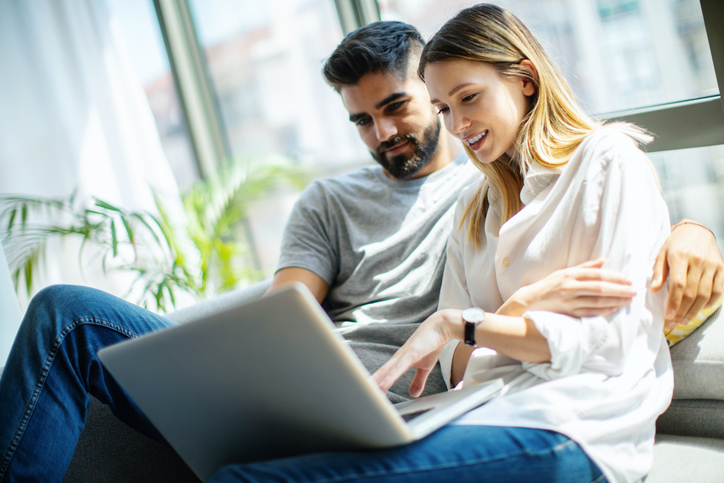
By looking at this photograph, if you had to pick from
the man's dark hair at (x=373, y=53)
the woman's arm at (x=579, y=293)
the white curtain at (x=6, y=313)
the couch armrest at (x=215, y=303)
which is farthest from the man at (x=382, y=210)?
the white curtain at (x=6, y=313)

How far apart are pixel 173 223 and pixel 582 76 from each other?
193cm

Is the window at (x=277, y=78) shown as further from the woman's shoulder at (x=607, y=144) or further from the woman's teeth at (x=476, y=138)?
the woman's shoulder at (x=607, y=144)

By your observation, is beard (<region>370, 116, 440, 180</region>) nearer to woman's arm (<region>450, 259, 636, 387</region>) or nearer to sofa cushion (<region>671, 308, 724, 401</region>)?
woman's arm (<region>450, 259, 636, 387</region>)

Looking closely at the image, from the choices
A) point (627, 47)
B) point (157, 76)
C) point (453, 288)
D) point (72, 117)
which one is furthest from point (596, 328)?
point (157, 76)

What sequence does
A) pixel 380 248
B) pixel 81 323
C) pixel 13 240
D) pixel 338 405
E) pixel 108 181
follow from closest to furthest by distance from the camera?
1. pixel 338 405
2. pixel 81 323
3. pixel 380 248
4. pixel 13 240
5. pixel 108 181

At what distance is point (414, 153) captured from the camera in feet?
5.38

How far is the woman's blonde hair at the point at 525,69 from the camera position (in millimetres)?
1119

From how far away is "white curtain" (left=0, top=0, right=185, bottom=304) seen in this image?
103 inches

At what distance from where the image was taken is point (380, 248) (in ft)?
5.26

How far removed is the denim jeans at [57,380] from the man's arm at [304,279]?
46 cm

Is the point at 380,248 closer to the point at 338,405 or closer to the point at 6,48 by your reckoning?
the point at 338,405

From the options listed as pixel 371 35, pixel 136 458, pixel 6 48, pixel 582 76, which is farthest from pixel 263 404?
pixel 6 48

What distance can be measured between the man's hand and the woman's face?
384mm

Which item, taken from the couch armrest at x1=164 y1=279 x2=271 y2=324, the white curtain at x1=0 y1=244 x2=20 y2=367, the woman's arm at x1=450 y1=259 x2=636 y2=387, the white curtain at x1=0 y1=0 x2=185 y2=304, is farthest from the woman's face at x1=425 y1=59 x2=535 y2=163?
the white curtain at x1=0 y1=0 x2=185 y2=304
